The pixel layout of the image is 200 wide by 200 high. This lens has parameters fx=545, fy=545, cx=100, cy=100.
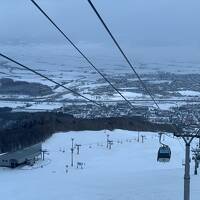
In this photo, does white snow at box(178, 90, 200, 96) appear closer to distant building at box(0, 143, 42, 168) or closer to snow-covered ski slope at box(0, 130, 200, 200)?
snow-covered ski slope at box(0, 130, 200, 200)

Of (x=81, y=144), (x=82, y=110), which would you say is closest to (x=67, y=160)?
(x=81, y=144)

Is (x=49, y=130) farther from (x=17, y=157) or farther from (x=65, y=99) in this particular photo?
(x=65, y=99)

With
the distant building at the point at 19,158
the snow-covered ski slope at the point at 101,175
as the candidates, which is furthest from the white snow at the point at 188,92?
the distant building at the point at 19,158

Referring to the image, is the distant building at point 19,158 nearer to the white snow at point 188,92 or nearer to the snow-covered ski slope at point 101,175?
the snow-covered ski slope at point 101,175

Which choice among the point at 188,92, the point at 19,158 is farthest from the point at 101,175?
the point at 188,92

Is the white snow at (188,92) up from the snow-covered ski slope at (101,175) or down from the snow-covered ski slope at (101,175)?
up

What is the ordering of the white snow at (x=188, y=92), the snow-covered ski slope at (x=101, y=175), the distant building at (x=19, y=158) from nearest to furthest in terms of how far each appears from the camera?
the snow-covered ski slope at (x=101, y=175) < the distant building at (x=19, y=158) < the white snow at (x=188, y=92)

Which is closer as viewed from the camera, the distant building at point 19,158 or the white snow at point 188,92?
the distant building at point 19,158

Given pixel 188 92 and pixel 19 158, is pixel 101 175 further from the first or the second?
pixel 188 92
